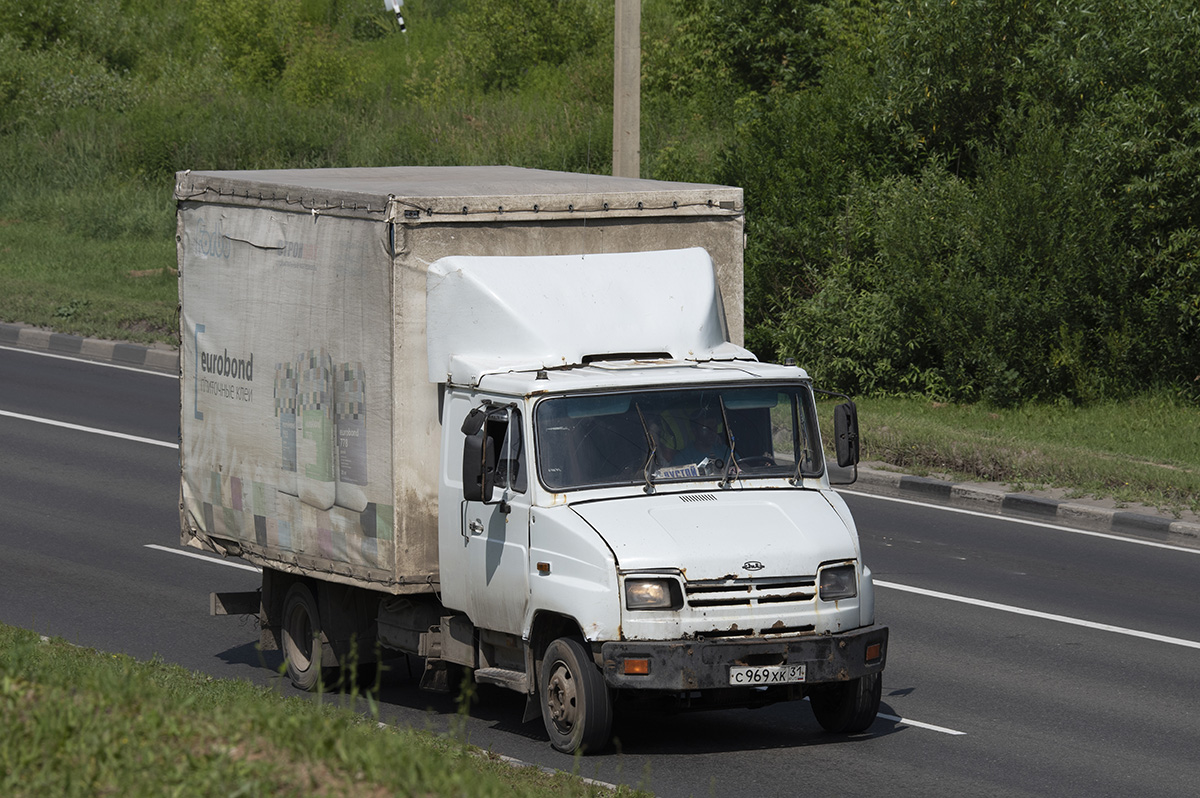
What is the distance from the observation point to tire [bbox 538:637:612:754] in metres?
8.65

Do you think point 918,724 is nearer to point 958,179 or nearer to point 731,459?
point 731,459

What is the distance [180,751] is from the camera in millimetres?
5699

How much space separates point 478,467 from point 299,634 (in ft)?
9.11

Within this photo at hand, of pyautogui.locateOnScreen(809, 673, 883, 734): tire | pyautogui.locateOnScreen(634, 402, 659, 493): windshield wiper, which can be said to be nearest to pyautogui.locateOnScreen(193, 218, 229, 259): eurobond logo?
pyautogui.locateOnScreen(634, 402, 659, 493): windshield wiper

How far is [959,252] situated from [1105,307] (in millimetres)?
2030

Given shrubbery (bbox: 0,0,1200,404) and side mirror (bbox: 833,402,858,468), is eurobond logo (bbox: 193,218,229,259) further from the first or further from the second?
shrubbery (bbox: 0,0,1200,404)

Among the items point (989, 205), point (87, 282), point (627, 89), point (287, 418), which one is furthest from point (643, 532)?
point (87, 282)

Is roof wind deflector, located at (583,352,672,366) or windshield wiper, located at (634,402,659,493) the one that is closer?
windshield wiper, located at (634,402,659,493)

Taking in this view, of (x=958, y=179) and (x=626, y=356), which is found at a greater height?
(x=958, y=179)

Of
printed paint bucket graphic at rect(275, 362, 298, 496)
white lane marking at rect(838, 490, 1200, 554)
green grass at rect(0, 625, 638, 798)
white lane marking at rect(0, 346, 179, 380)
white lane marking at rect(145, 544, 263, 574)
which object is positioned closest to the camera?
green grass at rect(0, 625, 638, 798)

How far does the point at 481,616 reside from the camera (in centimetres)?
947

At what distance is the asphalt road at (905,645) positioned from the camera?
8.84 meters

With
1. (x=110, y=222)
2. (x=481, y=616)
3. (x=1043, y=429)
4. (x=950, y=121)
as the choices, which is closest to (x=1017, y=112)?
(x=950, y=121)

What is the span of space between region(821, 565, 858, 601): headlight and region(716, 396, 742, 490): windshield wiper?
0.81 m
